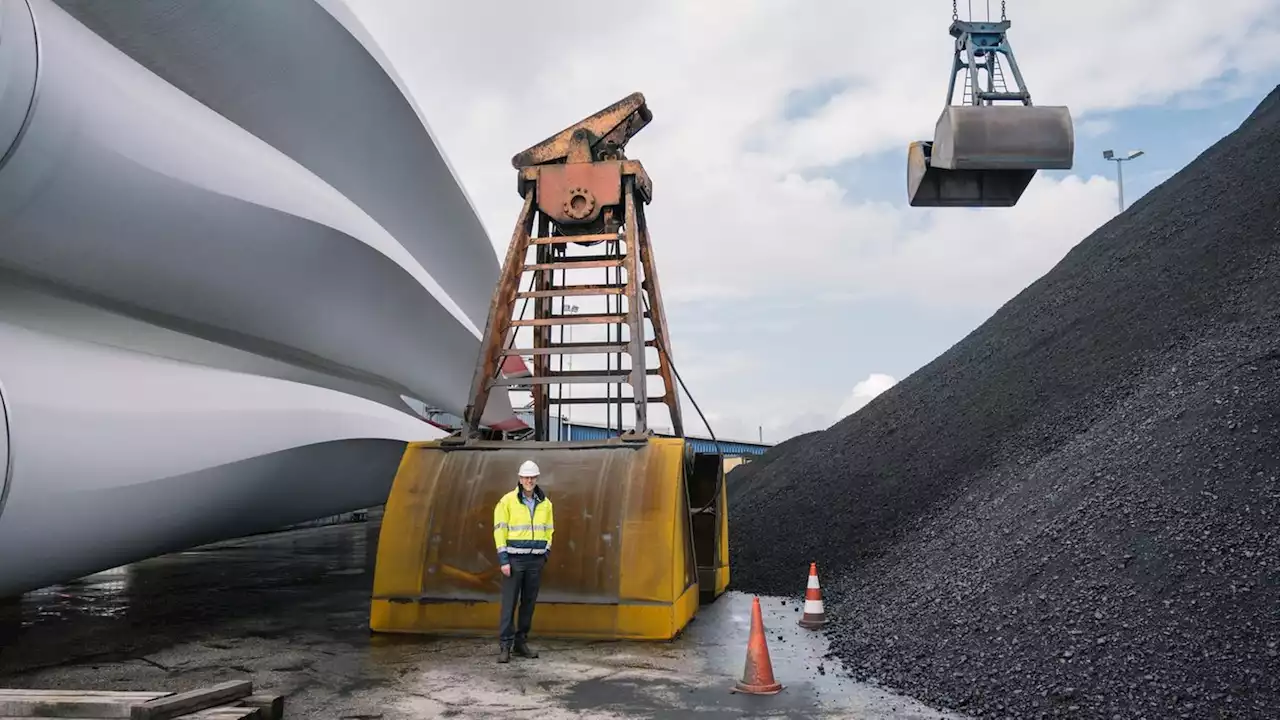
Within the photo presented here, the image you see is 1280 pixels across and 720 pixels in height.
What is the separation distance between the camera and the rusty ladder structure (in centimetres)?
1127

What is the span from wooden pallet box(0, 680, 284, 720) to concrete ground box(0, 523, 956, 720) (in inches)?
22.3

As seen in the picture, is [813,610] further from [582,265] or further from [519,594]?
[582,265]

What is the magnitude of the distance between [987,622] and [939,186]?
10888mm

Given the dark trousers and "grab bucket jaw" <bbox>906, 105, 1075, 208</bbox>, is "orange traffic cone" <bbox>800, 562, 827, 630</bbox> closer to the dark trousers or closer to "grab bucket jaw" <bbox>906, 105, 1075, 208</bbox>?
the dark trousers

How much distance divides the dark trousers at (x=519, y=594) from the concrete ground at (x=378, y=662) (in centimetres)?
25

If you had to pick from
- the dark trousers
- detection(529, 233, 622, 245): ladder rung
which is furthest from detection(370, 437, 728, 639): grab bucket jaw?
detection(529, 233, 622, 245): ladder rung

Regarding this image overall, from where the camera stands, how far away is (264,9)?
1201 centimetres

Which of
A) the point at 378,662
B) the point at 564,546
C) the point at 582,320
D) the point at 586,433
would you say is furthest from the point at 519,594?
the point at 586,433

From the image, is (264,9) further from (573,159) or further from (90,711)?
(90,711)

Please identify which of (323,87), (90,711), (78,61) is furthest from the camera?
(323,87)

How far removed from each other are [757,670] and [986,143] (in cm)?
1139

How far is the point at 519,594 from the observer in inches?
331

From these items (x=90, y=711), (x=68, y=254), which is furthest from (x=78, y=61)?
(x=90, y=711)

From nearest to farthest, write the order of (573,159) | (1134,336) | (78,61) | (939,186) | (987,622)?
(987,622)
(78,61)
(573,159)
(1134,336)
(939,186)
